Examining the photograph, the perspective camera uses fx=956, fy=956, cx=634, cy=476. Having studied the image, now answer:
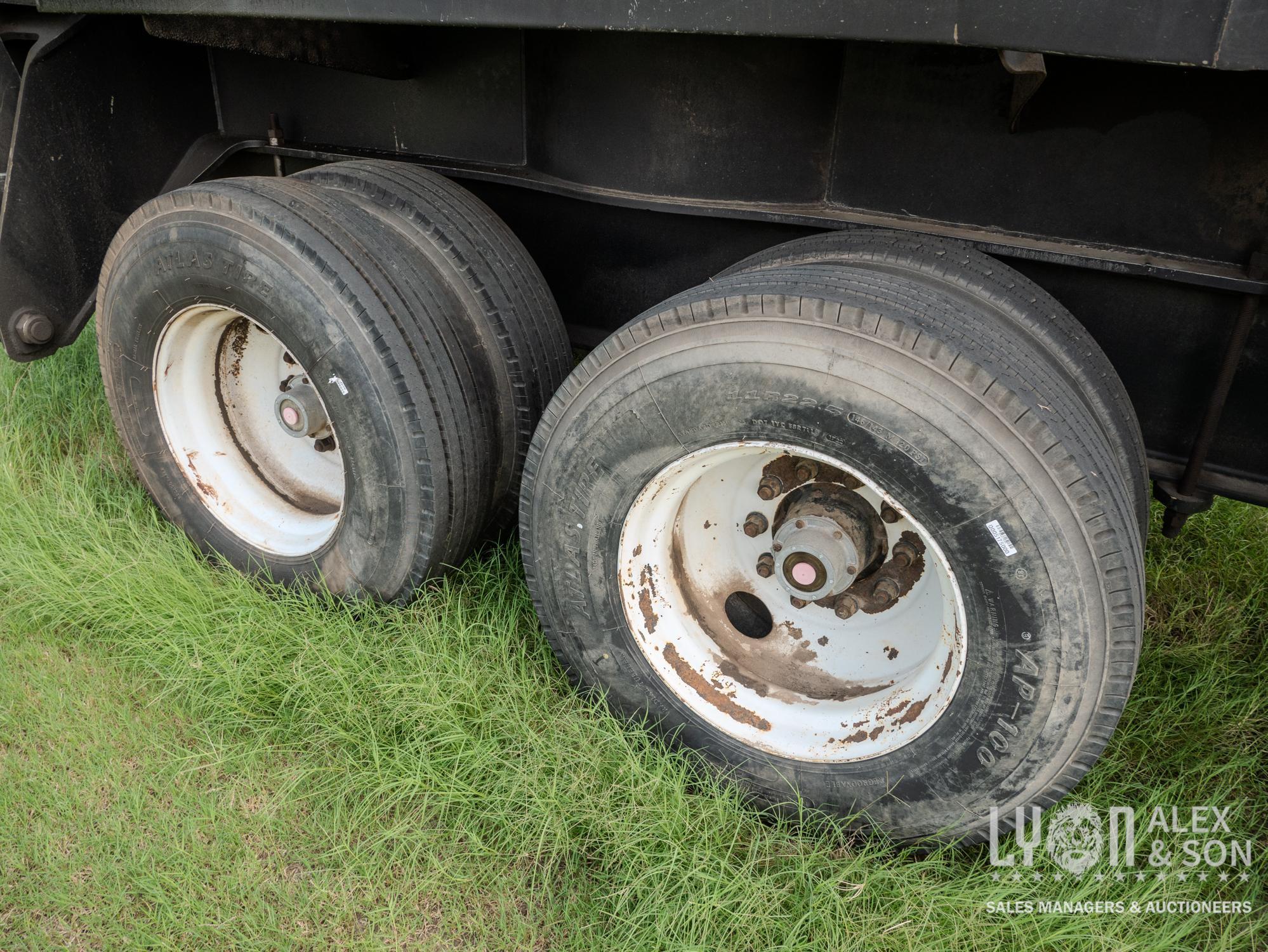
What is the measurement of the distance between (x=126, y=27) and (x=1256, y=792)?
3.56 metres

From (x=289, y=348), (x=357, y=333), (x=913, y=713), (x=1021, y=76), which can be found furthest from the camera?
(x=289, y=348)

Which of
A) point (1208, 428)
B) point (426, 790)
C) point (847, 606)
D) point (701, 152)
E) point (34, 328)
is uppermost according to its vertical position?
point (701, 152)

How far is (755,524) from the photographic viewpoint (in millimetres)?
2166

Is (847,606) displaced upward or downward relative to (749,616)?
upward

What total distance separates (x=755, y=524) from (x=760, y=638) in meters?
0.30

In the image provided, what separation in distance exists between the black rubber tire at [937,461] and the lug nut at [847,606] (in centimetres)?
31

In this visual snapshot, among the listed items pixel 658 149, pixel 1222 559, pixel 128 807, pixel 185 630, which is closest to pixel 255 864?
pixel 128 807

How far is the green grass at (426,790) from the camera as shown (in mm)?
1889

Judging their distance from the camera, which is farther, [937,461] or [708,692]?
[708,692]

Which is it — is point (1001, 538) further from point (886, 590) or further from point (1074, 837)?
point (1074, 837)

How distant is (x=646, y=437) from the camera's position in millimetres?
1942

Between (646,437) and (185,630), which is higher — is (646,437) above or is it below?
above

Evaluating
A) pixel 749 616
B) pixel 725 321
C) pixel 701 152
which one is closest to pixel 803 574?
pixel 749 616

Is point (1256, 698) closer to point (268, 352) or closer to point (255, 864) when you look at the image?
point (255, 864)
